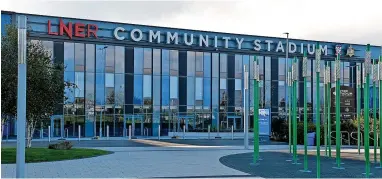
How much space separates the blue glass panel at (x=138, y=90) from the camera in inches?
1631

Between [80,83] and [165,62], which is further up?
[165,62]

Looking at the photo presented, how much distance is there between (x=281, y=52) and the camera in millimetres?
47125

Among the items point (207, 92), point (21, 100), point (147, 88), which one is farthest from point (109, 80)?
point (21, 100)

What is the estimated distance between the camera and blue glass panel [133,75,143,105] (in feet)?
136

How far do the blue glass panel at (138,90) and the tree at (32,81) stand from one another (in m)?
23.1

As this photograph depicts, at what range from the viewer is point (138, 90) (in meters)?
41.5

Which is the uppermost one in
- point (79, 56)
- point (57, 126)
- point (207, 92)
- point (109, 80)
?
point (79, 56)

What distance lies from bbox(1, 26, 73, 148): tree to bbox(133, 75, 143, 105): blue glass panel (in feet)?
75.9

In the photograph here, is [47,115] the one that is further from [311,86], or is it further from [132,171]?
[311,86]

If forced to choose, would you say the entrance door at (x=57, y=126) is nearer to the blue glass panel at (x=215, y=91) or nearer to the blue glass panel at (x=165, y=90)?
the blue glass panel at (x=165, y=90)

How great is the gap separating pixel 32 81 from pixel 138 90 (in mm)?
25403

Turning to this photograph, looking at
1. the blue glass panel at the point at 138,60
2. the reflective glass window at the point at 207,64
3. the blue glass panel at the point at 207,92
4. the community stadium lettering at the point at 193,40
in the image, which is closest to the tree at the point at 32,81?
the community stadium lettering at the point at 193,40

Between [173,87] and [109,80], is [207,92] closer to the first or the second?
[173,87]

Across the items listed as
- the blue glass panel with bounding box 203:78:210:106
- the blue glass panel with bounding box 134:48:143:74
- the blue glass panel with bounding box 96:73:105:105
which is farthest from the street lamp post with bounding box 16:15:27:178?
the blue glass panel with bounding box 203:78:210:106
